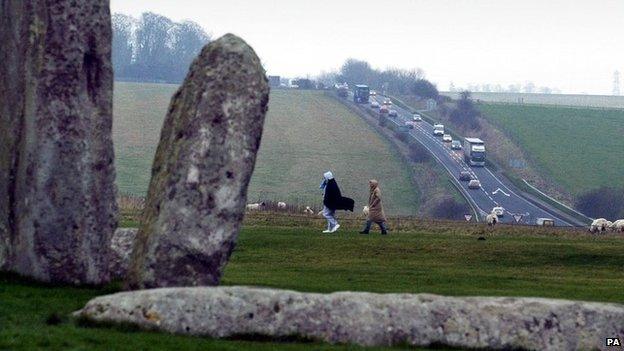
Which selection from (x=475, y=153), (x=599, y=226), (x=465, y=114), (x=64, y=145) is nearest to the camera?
(x=64, y=145)

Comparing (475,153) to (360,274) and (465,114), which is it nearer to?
(465,114)

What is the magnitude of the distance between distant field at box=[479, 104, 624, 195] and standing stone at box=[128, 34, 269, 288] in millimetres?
94708

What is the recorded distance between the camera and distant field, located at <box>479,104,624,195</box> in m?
122

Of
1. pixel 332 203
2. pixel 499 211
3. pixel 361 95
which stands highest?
pixel 332 203

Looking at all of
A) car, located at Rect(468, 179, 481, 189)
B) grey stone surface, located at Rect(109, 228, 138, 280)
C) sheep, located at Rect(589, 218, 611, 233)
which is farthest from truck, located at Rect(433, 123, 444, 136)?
grey stone surface, located at Rect(109, 228, 138, 280)

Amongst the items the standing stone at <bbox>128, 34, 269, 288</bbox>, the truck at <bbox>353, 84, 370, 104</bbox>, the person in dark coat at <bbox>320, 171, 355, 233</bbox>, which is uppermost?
the standing stone at <bbox>128, 34, 269, 288</bbox>

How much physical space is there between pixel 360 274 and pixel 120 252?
18.1 feet

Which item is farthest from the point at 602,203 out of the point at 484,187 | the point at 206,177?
the point at 206,177

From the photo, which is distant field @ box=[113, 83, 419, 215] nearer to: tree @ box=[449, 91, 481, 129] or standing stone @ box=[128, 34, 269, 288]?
tree @ box=[449, 91, 481, 129]

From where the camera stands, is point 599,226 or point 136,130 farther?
point 136,130

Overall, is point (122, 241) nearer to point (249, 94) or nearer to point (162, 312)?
point (249, 94)

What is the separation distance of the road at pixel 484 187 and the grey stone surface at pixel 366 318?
63463 millimetres

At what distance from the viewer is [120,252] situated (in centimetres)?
2511

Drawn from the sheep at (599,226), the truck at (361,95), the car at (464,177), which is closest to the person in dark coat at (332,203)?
the sheep at (599,226)
